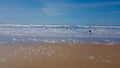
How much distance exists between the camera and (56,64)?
7.18 meters

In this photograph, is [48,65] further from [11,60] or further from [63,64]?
[11,60]

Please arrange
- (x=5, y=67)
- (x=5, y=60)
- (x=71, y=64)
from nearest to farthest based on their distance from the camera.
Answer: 1. (x=5, y=67)
2. (x=71, y=64)
3. (x=5, y=60)

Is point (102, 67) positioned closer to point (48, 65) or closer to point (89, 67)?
point (89, 67)

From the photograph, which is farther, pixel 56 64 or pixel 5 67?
pixel 56 64

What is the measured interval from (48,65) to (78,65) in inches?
38.8

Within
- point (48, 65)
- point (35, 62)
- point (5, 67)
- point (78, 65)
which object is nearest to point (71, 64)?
point (78, 65)

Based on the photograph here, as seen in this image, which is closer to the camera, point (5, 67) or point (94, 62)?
point (5, 67)

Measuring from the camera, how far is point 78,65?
702 centimetres

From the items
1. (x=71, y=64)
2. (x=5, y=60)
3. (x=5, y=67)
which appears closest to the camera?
(x=5, y=67)

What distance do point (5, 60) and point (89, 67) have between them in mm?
3028

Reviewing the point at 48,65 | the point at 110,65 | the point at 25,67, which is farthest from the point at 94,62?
the point at 25,67

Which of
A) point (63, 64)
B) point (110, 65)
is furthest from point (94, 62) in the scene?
point (63, 64)

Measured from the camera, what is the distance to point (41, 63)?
728cm

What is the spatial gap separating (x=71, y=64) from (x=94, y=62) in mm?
944
